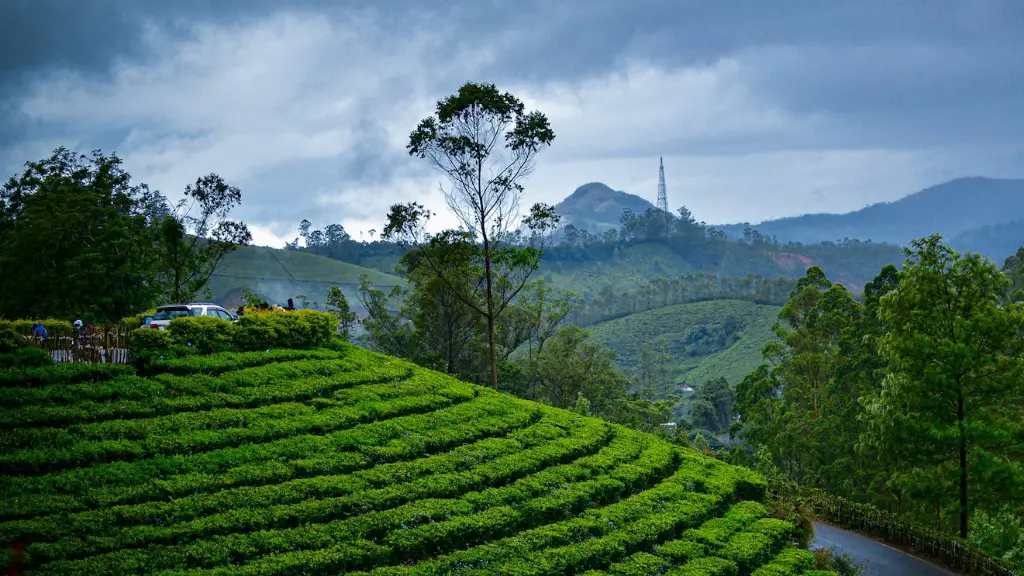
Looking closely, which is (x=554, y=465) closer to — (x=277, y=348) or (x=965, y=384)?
(x=277, y=348)

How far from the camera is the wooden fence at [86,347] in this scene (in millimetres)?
21562

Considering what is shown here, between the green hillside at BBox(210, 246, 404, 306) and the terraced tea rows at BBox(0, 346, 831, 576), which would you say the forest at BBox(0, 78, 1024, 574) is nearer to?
the terraced tea rows at BBox(0, 346, 831, 576)

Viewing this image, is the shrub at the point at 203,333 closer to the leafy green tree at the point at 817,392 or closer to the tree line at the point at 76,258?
the tree line at the point at 76,258

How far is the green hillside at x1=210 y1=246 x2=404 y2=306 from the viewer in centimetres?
12544

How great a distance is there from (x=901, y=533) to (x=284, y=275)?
115 m

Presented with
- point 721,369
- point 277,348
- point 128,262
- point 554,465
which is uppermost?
point 128,262

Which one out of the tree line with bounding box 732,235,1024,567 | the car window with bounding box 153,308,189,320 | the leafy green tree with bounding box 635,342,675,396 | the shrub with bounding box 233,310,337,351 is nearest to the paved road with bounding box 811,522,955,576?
the tree line with bounding box 732,235,1024,567

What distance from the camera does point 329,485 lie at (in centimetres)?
1816

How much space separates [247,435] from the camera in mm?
19719

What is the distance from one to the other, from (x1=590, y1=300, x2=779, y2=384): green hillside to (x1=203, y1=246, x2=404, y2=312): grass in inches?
1406

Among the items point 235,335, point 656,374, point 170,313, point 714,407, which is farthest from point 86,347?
point 656,374

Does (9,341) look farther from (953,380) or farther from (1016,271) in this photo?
(1016,271)

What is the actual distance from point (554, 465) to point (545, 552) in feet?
16.8

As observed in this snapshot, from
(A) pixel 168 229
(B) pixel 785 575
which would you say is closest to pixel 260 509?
(B) pixel 785 575
